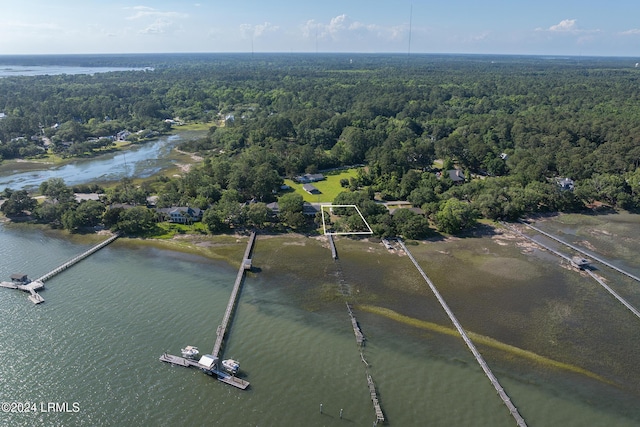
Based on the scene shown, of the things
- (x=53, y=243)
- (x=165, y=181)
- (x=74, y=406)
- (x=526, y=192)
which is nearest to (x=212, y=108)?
(x=165, y=181)

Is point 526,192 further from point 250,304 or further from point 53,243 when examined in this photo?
point 53,243

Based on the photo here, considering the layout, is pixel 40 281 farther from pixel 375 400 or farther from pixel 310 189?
pixel 310 189

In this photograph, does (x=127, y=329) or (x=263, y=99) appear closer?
(x=127, y=329)

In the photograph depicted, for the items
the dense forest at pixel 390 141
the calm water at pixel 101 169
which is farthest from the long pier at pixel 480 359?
the calm water at pixel 101 169

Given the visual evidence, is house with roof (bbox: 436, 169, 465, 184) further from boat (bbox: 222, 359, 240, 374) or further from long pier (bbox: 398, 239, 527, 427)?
boat (bbox: 222, 359, 240, 374)

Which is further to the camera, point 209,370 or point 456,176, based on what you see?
point 456,176

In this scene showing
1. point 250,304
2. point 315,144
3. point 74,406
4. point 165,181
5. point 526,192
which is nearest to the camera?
point 74,406

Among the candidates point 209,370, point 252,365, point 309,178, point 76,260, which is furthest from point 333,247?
point 76,260
